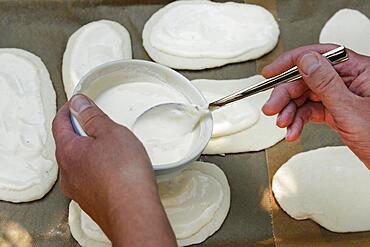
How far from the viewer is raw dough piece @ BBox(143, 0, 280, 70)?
1.35m

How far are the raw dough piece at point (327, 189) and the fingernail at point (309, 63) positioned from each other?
304mm

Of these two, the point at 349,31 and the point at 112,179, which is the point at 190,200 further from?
the point at 349,31

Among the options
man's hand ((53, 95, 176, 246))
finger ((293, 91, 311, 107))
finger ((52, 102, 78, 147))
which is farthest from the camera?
finger ((293, 91, 311, 107))

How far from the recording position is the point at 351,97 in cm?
97

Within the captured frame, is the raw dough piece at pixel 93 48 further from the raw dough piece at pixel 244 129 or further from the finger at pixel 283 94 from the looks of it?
the finger at pixel 283 94

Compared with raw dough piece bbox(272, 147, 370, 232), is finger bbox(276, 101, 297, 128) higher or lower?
higher

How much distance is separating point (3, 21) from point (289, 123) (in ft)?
2.28

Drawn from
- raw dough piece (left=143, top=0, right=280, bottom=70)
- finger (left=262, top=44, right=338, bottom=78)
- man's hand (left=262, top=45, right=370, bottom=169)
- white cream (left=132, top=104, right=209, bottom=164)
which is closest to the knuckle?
man's hand (left=262, top=45, right=370, bottom=169)

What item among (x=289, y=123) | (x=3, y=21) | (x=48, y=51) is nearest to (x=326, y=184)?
(x=289, y=123)

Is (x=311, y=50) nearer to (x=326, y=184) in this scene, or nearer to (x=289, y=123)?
(x=289, y=123)

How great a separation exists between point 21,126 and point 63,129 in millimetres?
354

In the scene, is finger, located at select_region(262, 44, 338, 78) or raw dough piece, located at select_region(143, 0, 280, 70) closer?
finger, located at select_region(262, 44, 338, 78)

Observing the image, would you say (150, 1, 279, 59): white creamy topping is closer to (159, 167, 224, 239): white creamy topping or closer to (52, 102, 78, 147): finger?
(159, 167, 224, 239): white creamy topping

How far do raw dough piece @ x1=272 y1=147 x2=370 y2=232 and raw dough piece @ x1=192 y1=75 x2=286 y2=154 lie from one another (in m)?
0.07
